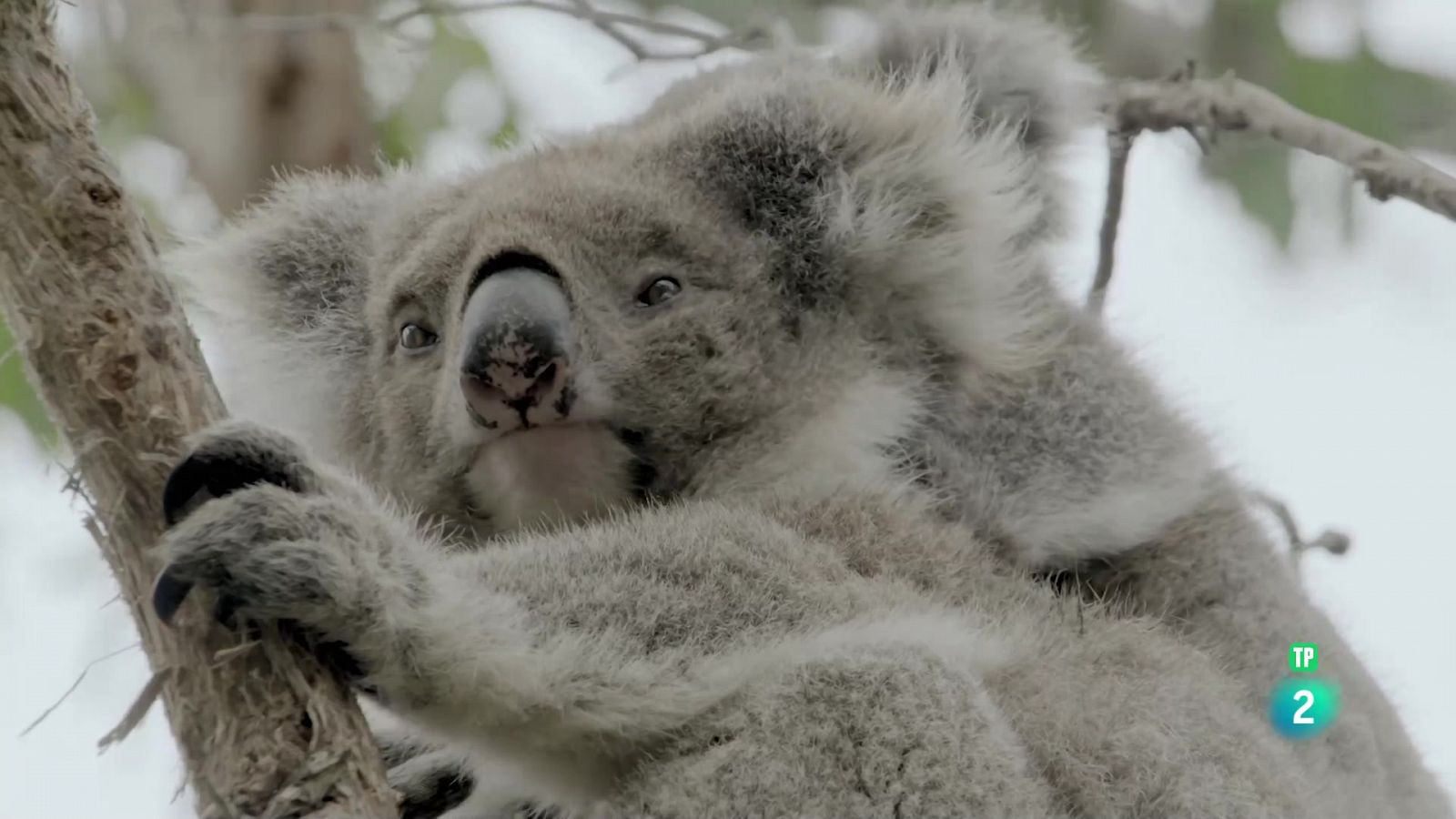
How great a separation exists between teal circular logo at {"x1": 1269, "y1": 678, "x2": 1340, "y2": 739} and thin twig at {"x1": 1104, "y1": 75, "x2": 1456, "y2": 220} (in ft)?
2.79

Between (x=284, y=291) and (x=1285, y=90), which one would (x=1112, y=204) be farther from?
(x=284, y=291)

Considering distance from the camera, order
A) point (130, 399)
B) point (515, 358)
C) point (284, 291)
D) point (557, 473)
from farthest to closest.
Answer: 1. point (284, 291)
2. point (557, 473)
3. point (515, 358)
4. point (130, 399)

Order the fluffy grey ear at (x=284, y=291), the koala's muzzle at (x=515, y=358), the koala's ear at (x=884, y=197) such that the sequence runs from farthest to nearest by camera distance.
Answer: the fluffy grey ear at (x=284, y=291) < the koala's ear at (x=884, y=197) < the koala's muzzle at (x=515, y=358)

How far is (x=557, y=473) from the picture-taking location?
2.41 m

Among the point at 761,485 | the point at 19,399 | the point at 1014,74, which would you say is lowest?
Answer: the point at 761,485

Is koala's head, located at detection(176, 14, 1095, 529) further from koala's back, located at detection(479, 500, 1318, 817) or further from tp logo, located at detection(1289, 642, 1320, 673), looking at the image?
tp logo, located at detection(1289, 642, 1320, 673)

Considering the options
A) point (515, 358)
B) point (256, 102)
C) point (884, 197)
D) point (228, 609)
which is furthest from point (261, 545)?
point (256, 102)

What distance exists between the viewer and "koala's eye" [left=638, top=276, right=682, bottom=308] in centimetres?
262

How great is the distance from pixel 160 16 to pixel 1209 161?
2785 millimetres

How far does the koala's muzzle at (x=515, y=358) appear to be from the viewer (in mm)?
2268

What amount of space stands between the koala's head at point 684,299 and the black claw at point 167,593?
2.29 feet

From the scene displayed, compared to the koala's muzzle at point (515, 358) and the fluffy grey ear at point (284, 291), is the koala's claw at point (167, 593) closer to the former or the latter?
the koala's muzzle at point (515, 358)

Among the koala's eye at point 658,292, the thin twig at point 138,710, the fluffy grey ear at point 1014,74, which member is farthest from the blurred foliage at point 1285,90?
the thin twig at point 138,710

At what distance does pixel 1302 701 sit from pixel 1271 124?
1.15 meters
